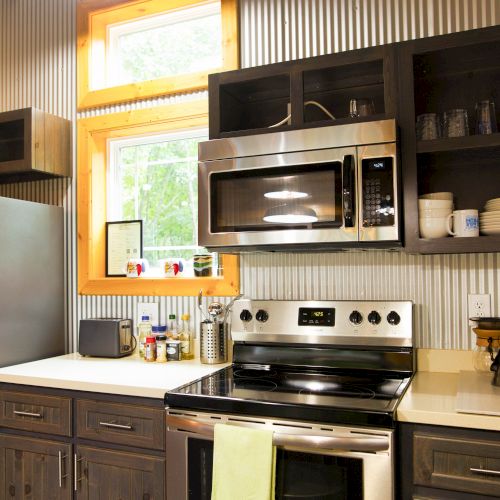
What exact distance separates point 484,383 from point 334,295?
69 centimetres

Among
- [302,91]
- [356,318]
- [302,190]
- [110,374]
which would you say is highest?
[302,91]

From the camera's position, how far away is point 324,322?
2045 millimetres

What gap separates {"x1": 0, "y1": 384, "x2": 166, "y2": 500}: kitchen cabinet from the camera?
1.78 m

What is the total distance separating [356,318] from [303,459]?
642 millimetres

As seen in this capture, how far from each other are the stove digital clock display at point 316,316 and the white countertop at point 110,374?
1.37 feet

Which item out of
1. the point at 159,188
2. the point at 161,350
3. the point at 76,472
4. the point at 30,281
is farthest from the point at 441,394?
the point at 30,281

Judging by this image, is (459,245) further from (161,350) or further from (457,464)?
(161,350)

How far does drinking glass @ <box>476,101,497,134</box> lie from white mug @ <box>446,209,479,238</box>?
1.03 feet

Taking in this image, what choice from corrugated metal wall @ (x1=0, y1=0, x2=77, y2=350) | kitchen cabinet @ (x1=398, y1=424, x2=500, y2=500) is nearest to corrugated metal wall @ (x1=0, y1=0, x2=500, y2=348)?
corrugated metal wall @ (x1=0, y1=0, x2=77, y2=350)

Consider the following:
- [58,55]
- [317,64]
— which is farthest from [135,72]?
[317,64]

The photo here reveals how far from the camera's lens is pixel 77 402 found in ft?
6.36

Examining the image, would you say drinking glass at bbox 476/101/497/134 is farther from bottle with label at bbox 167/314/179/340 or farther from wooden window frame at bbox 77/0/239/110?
bottle with label at bbox 167/314/179/340

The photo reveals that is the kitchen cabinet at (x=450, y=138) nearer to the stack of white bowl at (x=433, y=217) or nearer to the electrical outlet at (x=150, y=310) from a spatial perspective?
the stack of white bowl at (x=433, y=217)

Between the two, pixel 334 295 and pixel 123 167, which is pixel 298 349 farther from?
pixel 123 167
